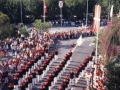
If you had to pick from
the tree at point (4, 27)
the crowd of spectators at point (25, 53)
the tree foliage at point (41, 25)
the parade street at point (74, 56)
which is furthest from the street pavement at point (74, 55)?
the tree at point (4, 27)

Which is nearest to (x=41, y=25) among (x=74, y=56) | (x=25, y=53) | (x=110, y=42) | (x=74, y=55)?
(x=74, y=55)

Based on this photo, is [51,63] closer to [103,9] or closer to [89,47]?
[89,47]

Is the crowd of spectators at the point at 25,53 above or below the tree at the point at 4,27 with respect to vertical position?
below

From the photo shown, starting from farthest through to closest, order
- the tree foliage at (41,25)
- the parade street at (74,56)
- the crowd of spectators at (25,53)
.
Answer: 1. the tree foliage at (41,25)
2. the parade street at (74,56)
3. the crowd of spectators at (25,53)

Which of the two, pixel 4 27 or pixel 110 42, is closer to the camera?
pixel 110 42

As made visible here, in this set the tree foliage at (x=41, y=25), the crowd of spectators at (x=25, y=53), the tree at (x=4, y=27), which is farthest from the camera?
the tree foliage at (x=41, y=25)

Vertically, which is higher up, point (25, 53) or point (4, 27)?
point (4, 27)

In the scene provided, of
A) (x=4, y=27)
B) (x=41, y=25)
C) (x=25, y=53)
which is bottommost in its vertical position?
(x=25, y=53)

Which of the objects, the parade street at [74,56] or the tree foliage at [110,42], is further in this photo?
the parade street at [74,56]

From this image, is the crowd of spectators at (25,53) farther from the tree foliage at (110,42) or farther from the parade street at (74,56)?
the tree foliage at (110,42)

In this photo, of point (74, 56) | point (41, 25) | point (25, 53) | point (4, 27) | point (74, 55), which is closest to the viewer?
point (25, 53)

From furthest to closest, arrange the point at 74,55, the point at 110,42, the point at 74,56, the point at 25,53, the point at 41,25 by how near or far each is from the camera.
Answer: the point at 41,25
the point at 74,55
the point at 74,56
the point at 25,53
the point at 110,42

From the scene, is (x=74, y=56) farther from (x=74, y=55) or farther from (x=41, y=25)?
(x=41, y=25)

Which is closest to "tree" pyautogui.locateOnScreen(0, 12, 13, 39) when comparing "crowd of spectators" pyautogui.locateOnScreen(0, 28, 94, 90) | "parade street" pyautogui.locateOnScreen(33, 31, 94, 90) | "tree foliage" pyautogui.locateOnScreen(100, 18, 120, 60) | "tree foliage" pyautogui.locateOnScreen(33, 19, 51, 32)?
"crowd of spectators" pyautogui.locateOnScreen(0, 28, 94, 90)
